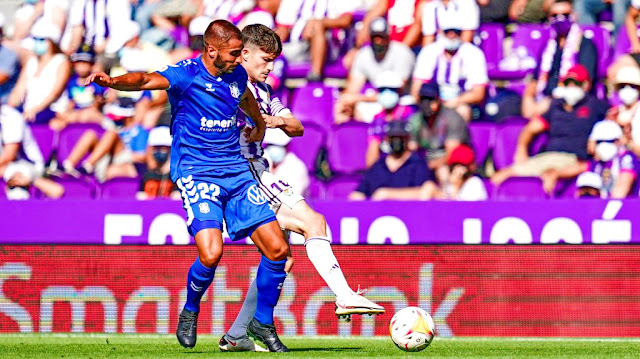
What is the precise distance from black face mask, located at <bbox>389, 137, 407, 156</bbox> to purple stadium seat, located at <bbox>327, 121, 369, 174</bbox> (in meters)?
0.52

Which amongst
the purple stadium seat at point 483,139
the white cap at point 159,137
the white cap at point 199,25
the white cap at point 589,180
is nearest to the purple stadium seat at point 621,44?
the purple stadium seat at point 483,139

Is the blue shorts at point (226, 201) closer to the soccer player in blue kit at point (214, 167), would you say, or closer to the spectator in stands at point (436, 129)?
the soccer player in blue kit at point (214, 167)

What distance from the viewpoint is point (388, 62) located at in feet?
41.4

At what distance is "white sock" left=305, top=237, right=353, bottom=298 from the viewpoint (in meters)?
7.29

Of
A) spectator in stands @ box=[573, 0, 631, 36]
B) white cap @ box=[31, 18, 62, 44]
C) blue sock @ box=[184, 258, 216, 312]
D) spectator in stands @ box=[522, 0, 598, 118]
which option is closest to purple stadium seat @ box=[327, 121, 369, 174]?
spectator in stands @ box=[522, 0, 598, 118]

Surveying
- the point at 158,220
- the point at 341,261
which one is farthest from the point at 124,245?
the point at 341,261

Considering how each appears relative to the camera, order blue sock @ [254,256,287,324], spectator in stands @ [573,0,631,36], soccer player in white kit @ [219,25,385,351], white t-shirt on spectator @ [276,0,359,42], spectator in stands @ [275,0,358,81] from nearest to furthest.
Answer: blue sock @ [254,256,287,324]
soccer player in white kit @ [219,25,385,351]
spectator in stands @ [573,0,631,36]
spectator in stands @ [275,0,358,81]
white t-shirt on spectator @ [276,0,359,42]

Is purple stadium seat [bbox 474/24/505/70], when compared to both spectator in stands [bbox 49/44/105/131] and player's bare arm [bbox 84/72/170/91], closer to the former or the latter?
spectator in stands [bbox 49/44/105/131]

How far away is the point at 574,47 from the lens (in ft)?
40.4

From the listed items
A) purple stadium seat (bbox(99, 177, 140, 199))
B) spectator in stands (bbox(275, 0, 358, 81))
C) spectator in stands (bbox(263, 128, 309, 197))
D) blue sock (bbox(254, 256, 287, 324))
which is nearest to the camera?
blue sock (bbox(254, 256, 287, 324))

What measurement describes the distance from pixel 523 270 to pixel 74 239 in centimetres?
386

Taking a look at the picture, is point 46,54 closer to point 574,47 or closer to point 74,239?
point 74,239

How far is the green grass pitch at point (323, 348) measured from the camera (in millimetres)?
7207

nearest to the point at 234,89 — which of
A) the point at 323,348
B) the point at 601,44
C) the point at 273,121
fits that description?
the point at 273,121
